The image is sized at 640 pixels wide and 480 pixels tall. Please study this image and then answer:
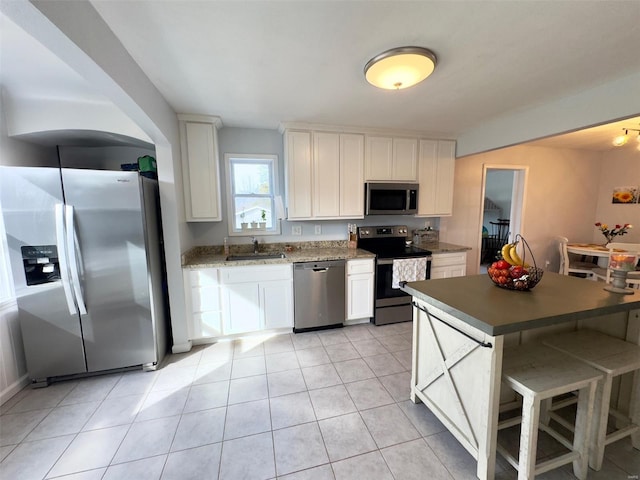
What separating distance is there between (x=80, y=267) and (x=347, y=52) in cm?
256

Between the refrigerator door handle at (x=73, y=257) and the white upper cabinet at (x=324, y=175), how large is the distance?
1.92m

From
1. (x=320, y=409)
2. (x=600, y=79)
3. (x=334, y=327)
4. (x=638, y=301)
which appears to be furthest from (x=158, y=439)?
(x=600, y=79)

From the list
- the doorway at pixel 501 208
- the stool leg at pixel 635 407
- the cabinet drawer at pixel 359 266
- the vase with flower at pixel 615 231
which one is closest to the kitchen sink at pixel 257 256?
the cabinet drawer at pixel 359 266

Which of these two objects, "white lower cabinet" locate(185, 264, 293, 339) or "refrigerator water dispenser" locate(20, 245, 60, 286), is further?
"white lower cabinet" locate(185, 264, 293, 339)

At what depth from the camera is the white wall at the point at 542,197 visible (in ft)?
13.1

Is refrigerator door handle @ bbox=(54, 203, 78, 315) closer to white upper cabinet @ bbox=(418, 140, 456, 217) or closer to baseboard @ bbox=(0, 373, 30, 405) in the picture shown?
baseboard @ bbox=(0, 373, 30, 405)

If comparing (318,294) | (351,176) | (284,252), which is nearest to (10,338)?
(284,252)

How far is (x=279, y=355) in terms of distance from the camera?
253cm

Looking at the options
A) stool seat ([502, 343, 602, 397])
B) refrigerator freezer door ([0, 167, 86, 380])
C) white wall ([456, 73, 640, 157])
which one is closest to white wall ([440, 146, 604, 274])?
white wall ([456, 73, 640, 157])

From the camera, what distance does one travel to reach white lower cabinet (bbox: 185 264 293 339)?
8.64ft

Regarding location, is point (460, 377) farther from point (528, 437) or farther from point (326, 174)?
point (326, 174)

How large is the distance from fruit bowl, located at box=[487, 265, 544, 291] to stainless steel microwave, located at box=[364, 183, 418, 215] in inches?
69.1

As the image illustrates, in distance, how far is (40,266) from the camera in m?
2.00

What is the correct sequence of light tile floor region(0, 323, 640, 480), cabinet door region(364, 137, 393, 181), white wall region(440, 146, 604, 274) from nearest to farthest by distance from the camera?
light tile floor region(0, 323, 640, 480)
cabinet door region(364, 137, 393, 181)
white wall region(440, 146, 604, 274)
